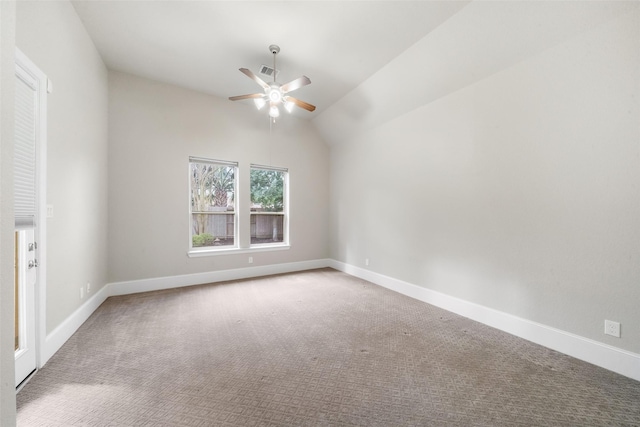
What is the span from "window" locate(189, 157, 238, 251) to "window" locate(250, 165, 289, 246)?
405 millimetres

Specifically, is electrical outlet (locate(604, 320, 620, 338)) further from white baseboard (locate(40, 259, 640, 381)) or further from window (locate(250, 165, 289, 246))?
window (locate(250, 165, 289, 246))

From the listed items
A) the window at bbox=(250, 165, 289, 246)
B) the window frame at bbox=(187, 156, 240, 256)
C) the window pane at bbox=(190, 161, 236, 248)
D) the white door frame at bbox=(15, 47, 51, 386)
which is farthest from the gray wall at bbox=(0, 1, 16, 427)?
the window at bbox=(250, 165, 289, 246)

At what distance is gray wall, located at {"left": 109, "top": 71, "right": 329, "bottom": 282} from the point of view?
3.84 meters

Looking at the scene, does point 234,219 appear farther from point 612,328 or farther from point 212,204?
point 612,328

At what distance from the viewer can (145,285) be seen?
4.00 meters

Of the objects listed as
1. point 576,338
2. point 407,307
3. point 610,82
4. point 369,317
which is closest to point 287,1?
point 610,82

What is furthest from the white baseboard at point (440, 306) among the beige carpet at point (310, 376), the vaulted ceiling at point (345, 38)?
the vaulted ceiling at point (345, 38)

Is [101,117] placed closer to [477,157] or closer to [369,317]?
[369,317]

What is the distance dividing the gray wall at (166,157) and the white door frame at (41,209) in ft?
5.87

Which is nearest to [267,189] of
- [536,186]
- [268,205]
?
[268,205]

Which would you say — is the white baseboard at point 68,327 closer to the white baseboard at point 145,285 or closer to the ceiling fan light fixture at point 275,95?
the white baseboard at point 145,285

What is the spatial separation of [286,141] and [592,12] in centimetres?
433

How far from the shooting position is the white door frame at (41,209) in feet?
6.83

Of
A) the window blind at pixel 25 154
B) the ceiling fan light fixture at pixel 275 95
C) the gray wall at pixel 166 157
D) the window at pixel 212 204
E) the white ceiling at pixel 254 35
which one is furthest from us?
the window at pixel 212 204
